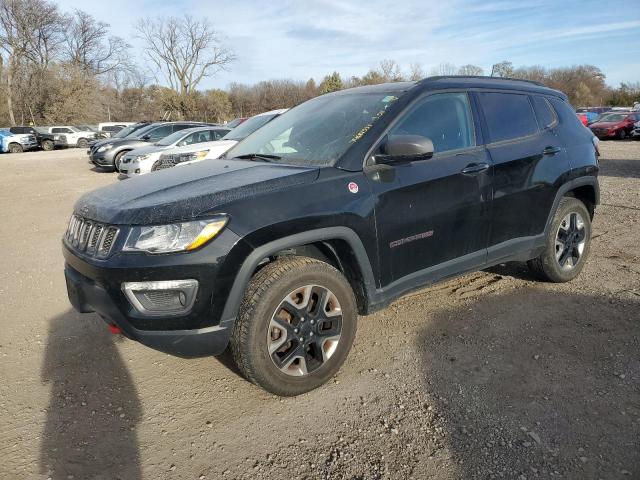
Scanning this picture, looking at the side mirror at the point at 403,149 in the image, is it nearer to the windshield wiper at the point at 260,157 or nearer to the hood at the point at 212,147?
the windshield wiper at the point at 260,157

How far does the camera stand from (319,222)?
2723 millimetres

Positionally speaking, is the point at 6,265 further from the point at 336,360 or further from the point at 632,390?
the point at 632,390

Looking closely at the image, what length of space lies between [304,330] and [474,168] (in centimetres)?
170

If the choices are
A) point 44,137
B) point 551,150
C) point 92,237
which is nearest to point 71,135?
point 44,137

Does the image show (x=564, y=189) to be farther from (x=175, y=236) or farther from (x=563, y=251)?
(x=175, y=236)

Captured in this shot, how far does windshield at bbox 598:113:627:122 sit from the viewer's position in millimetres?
24450

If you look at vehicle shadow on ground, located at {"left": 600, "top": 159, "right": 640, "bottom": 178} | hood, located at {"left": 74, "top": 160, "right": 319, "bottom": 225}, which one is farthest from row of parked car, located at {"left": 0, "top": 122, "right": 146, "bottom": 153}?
hood, located at {"left": 74, "top": 160, "right": 319, "bottom": 225}

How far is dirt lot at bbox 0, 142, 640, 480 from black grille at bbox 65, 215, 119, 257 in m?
0.93

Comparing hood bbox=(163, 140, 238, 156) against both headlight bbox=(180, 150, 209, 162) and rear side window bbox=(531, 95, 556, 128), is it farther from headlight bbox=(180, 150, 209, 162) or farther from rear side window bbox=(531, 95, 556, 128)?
rear side window bbox=(531, 95, 556, 128)

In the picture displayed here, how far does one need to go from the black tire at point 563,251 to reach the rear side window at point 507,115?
795 millimetres

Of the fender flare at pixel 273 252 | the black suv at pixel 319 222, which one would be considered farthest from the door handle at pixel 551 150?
the fender flare at pixel 273 252

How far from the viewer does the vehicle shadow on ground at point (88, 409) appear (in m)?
2.37

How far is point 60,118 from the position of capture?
157 feet

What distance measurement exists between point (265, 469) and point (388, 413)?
30.2 inches
